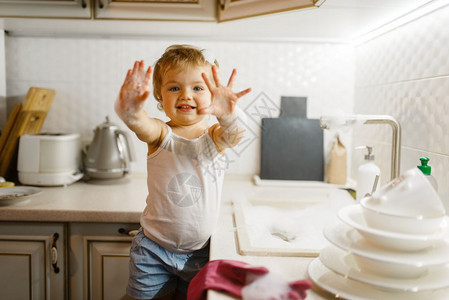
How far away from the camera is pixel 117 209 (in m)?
1.32

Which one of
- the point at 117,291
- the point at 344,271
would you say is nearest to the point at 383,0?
the point at 344,271

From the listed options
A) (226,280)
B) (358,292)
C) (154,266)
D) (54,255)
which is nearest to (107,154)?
(54,255)

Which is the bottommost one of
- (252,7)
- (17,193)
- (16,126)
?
(17,193)

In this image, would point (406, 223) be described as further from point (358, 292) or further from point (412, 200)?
point (358, 292)

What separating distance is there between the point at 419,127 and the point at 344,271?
28.0 inches

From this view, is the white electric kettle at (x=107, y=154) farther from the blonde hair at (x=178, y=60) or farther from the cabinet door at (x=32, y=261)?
the blonde hair at (x=178, y=60)

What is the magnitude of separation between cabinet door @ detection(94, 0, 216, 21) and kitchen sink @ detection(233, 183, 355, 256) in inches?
27.5

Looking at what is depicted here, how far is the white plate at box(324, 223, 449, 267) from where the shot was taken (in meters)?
0.62

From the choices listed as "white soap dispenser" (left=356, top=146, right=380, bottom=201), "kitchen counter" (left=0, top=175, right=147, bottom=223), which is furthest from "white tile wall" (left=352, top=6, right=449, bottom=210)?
"kitchen counter" (left=0, top=175, right=147, bottom=223)

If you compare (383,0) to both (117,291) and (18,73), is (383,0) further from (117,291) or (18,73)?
(18,73)

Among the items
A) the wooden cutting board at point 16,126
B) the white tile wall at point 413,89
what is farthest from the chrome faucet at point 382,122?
the wooden cutting board at point 16,126

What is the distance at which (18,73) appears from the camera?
1.83 m

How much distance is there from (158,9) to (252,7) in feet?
1.16

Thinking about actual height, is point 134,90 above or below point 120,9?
below
